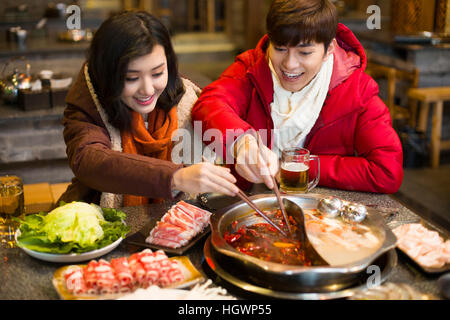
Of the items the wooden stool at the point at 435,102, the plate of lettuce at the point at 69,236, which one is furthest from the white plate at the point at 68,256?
the wooden stool at the point at 435,102

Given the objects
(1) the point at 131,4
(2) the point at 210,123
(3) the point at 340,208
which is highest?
(1) the point at 131,4

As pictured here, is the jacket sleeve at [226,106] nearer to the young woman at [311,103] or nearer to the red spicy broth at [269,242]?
the young woman at [311,103]

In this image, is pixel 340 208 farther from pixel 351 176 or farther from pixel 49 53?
pixel 49 53

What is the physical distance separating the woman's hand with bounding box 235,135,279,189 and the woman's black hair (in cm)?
49

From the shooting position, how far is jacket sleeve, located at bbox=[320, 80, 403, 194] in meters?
1.95

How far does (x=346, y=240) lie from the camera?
1.45 m

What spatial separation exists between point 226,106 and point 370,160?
0.62m

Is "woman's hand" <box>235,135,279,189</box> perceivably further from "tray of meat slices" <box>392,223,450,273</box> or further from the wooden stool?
the wooden stool

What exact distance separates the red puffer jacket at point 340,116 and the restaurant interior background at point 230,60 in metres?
0.37

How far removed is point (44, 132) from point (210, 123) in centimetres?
206

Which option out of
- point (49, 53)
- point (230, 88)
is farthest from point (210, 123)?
point (49, 53)

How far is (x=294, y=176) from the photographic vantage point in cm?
178
